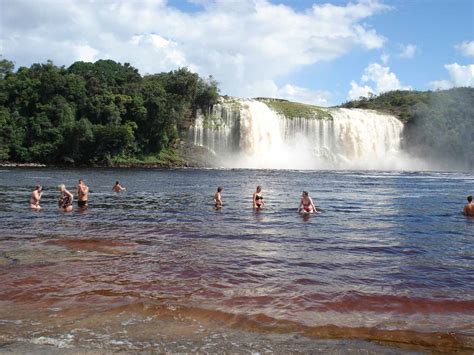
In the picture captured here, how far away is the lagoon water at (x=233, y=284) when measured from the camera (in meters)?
6.36

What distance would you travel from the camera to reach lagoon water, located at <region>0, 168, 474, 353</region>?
6.36 metres

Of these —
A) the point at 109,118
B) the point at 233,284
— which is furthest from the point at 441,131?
the point at 233,284

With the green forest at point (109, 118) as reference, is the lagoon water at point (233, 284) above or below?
below

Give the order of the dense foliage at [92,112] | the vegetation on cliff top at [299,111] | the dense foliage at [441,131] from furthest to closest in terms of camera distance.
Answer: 1. the dense foliage at [441,131]
2. the vegetation on cliff top at [299,111]
3. the dense foliage at [92,112]

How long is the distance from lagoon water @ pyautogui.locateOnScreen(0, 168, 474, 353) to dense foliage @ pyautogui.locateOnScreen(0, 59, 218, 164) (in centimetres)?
5074

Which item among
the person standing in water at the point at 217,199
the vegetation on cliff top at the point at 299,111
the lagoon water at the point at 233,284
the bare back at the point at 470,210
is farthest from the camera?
the vegetation on cliff top at the point at 299,111

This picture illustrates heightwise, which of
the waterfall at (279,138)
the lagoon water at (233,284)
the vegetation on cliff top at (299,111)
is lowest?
the lagoon water at (233,284)

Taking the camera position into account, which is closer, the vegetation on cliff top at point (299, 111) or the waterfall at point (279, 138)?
the waterfall at point (279, 138)

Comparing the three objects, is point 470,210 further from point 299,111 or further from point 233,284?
point 299,111

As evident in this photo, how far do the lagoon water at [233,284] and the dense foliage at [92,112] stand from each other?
5074cm

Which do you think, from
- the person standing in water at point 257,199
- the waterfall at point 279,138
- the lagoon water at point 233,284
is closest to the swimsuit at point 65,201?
the lagoon water at point 233,284

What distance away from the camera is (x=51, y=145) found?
65.8m

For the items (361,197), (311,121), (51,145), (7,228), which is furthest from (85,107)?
(7,228)

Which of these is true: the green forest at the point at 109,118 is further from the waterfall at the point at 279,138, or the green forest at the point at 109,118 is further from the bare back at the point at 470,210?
the bare back at the point at 470,210
